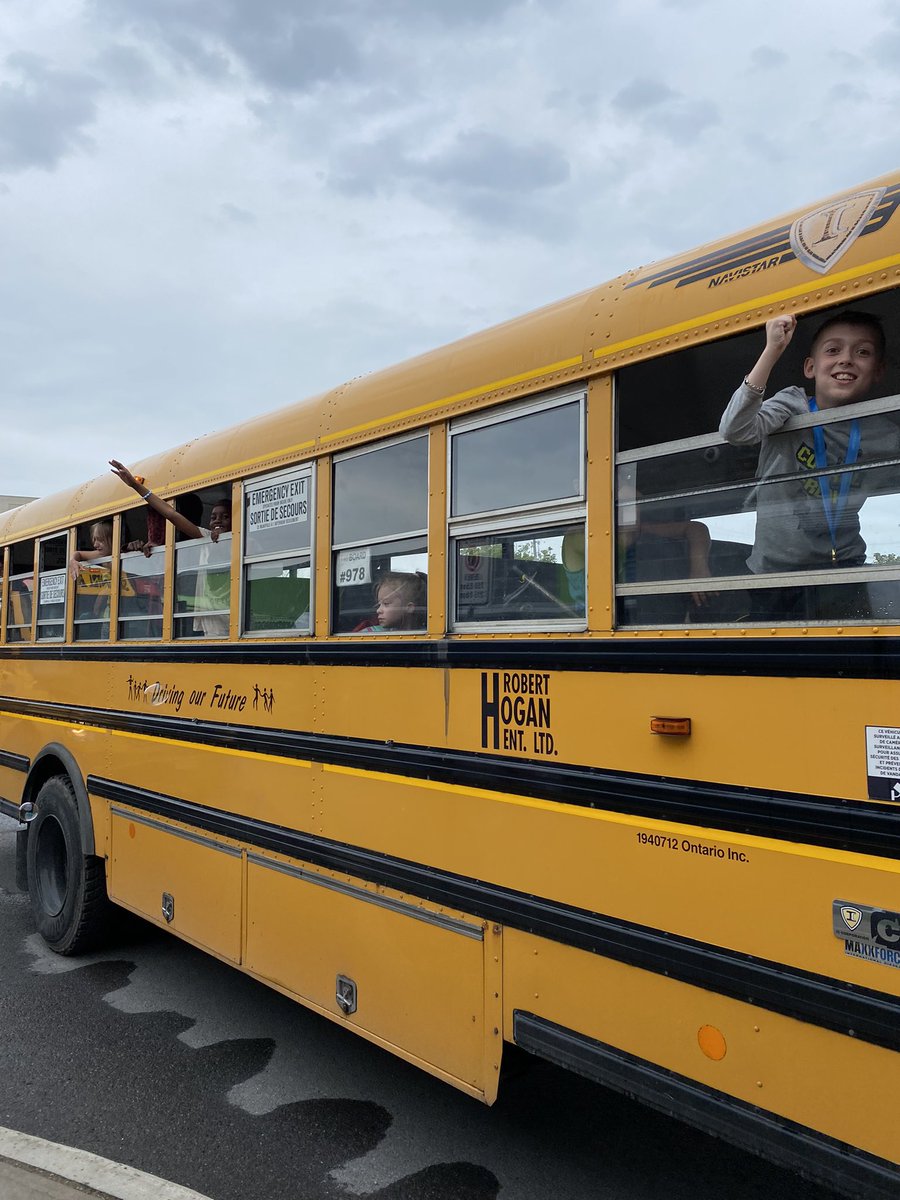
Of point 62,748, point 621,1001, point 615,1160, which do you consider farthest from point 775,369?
point 62,748

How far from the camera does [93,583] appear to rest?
17.1ft

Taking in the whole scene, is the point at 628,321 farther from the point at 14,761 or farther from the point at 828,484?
the point at 14,761

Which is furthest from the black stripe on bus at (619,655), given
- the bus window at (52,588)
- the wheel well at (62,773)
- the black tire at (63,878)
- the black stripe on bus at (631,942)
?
the bus window at (52,588)

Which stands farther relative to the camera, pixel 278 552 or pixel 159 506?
pixel 159 506

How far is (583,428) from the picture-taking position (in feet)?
8.40

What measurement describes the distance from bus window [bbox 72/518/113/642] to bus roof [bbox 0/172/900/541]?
1.52 meters

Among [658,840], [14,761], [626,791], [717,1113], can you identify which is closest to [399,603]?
[626,791]

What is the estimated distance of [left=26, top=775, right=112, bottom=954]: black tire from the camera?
4980 mm

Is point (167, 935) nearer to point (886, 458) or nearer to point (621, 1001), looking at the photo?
point (621, 1001)

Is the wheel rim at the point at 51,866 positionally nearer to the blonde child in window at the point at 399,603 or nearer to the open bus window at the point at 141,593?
the open bus window at the point at 141,593

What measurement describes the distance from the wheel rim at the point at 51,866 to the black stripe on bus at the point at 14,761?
0.52m

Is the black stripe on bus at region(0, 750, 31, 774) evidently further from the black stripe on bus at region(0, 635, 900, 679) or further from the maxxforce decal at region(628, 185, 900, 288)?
the maxxforce decal at region(628, 185, 900, 288)

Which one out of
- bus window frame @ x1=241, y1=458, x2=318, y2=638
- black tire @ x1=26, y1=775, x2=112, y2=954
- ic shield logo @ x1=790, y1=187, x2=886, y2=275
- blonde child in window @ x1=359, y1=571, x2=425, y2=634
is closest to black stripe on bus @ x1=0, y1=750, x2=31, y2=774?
black tire @ x1=26, y1=775, x2=112, y2=954

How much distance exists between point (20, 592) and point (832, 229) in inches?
220
